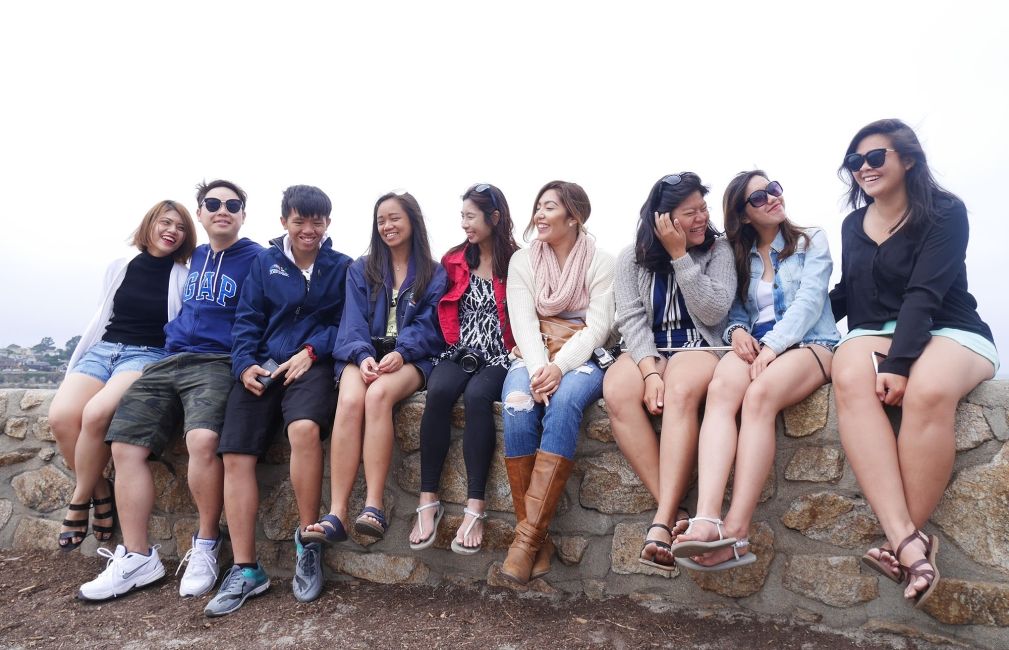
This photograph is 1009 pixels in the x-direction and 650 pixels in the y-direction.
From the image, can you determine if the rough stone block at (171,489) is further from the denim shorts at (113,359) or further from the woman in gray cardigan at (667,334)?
the woman in gray cardigan at (667,334)

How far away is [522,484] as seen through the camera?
2.34m

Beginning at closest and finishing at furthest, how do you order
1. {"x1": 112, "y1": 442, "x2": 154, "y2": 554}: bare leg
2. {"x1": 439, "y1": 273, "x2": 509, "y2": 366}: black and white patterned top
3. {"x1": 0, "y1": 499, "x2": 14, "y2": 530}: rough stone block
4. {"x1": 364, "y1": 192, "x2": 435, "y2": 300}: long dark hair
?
1. {"x1": 112, "y1": 442, "x2": 154, "y2": 554}: bare leg
2. {"x1": 439, "y1": 273, "x2": 509, "y2": 366}: black and white patterned top
3. {"x1": 364, "y1": 192, "x2": 435, "y2": 300}: long dark hair
4. {"x1": 0, "y1": 499, "x2": 14, "y2": 530}: rough stone block

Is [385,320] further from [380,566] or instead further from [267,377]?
[380,566]

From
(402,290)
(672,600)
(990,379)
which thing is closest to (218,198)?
(402,290)

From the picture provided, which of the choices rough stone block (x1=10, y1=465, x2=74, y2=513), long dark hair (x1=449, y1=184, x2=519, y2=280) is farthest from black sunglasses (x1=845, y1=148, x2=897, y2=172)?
rough stone block (x1=10, y1=465, x2=74, y2=513)

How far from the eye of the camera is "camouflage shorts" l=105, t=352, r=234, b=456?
2.76 meters

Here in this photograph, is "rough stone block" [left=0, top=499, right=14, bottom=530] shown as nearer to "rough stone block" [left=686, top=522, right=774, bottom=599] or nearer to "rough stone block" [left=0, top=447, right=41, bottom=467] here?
"rough stone block" [left=0, top=447, right=41, bottom=467]

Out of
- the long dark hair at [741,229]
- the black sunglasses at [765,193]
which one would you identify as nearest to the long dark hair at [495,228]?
the long dark hair at [741,229]

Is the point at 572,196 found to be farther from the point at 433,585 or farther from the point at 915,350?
the point at 433,585

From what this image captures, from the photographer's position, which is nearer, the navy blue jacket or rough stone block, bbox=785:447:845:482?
rough stone block, bbox=785:447:845:482

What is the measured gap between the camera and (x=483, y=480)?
8.04 ft

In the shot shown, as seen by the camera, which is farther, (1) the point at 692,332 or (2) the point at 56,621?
(1) the point at 692,332

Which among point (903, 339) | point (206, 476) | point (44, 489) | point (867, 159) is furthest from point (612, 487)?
point (44, 489)

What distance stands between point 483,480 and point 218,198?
83.9 inches
